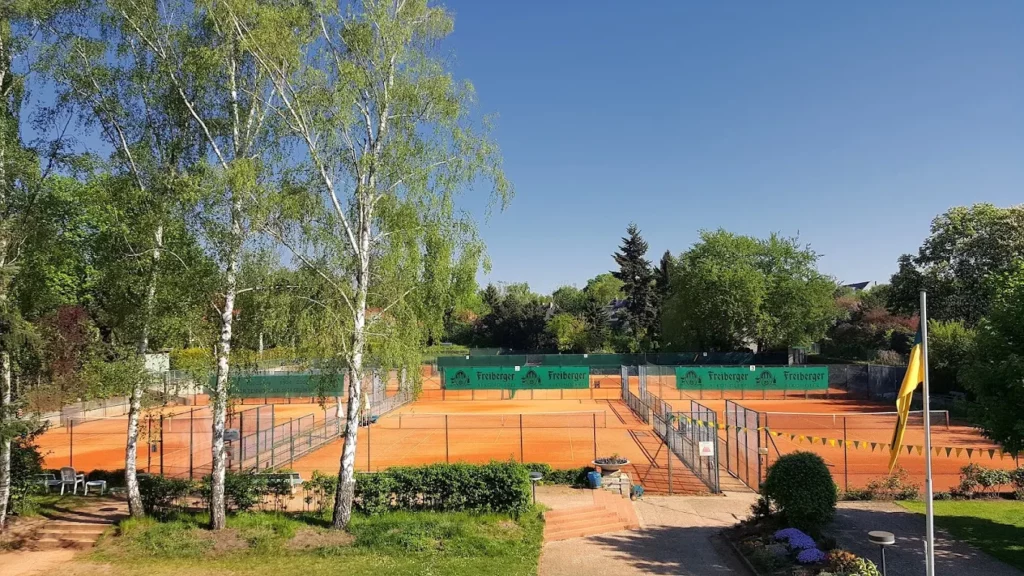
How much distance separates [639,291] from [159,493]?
234 ft

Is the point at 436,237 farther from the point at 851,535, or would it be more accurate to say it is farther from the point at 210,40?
the point at 851,535

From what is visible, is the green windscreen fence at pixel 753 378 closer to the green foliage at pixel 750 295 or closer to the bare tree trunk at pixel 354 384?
the green foliage at pixel 750 295

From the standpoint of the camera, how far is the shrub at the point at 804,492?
13.1 m

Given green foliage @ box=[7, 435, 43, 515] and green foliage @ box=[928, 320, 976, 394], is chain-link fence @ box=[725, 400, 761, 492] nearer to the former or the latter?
green foliage @ box=[7, 435, 43, 515]

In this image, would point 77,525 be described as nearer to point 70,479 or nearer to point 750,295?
point 70,479

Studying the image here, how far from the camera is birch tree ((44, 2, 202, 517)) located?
14.1m

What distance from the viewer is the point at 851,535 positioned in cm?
1427

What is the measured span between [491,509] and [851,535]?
27.4ft

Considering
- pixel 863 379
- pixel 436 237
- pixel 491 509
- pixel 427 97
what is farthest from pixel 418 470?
pixel 863 379

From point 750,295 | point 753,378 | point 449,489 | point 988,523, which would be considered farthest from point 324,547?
point 750,295

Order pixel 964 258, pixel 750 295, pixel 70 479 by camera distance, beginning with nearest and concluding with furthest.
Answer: pixel 70 479, pixel 964 258, pixel 750 295

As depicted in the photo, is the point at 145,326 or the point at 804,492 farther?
the point at 145,326

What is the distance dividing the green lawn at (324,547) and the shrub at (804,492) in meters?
5.40

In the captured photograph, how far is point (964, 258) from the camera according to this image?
1715 inches
